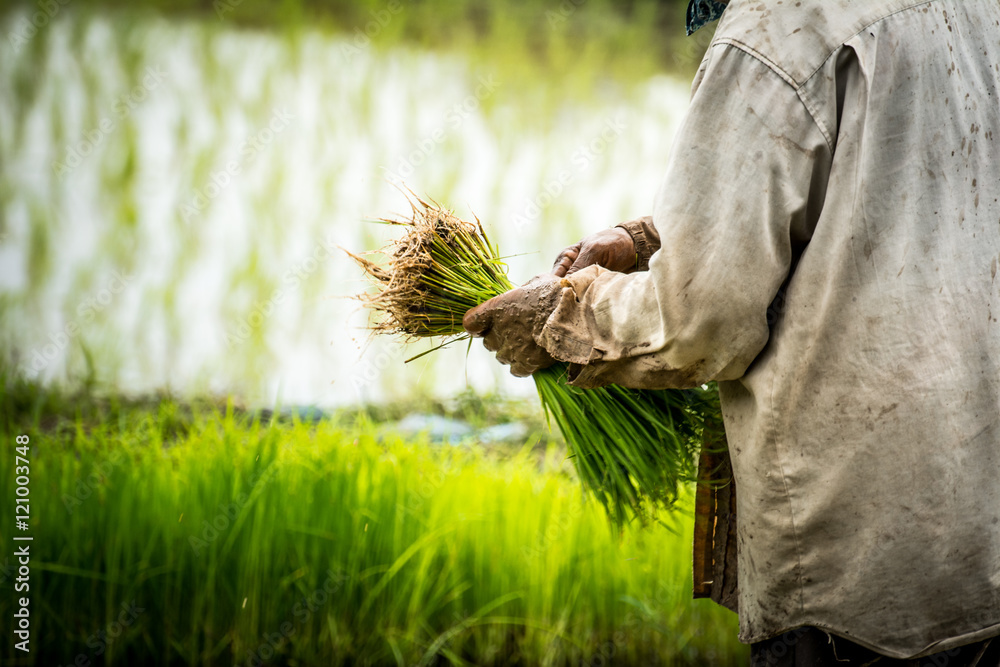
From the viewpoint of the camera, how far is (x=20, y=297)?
278cm

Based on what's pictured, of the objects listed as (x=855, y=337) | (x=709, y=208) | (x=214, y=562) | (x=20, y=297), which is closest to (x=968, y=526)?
(x=855, y=337)

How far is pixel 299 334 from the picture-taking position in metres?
3.07

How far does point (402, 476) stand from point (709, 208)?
5.19 ft

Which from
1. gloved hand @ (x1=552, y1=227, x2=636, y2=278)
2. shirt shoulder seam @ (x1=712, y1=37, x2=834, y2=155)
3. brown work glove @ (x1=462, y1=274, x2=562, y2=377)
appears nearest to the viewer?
shirt shoulder seam @ (x1=712, y1=37, x2=834, y2=155)

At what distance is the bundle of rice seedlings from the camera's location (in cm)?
150

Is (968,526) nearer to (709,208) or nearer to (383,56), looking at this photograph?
(709,208)

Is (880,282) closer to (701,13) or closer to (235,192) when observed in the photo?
(701,13)

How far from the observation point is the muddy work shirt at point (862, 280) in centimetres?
97

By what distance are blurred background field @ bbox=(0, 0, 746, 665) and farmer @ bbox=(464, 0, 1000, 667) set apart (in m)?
0.91

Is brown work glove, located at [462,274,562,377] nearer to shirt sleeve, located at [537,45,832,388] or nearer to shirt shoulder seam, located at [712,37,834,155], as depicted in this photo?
shirt sleeve, located at [537,45,832,388]

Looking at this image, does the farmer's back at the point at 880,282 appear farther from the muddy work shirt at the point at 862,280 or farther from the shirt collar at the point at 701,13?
the shirt collar at the point at 701,13

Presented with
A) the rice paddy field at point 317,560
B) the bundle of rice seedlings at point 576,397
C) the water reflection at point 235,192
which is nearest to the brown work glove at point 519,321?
the bundle of rice seedlings at point 576,397

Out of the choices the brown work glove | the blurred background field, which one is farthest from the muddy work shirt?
the blurred background field

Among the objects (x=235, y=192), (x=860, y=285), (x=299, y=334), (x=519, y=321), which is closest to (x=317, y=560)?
(x=299, y=334)
